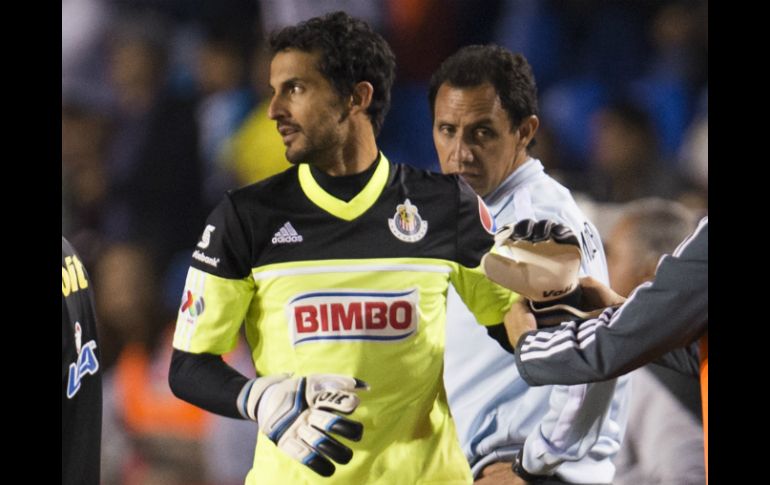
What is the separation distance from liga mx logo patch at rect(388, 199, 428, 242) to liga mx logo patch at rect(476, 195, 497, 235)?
0.16 meters

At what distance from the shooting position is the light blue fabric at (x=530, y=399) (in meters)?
2.91

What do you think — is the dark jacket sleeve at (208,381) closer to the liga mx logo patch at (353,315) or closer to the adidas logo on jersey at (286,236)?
the liga mx logo patch at (353,315)

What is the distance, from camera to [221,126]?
298cm

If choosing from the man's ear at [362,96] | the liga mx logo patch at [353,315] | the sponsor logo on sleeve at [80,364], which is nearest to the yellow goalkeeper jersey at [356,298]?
the liga mx logo patch at [353,315]

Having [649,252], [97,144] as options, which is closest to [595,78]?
[649,252]

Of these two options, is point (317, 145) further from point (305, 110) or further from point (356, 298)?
point (356, 298)

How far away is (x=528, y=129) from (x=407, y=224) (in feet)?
1.48

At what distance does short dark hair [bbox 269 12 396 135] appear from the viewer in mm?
2781

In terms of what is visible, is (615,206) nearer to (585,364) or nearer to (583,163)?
(583,163)

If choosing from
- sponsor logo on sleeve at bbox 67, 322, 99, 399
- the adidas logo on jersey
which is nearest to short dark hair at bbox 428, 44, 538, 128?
the adidas logo on jersey

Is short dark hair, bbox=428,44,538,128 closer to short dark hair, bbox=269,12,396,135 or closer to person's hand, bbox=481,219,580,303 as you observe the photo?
short dark hair, bbox=269,12,396,135

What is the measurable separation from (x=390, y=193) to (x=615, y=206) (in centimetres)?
65

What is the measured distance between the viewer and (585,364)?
9.34 feet

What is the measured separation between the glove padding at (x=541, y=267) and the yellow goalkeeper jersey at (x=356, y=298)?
2.6 inches
